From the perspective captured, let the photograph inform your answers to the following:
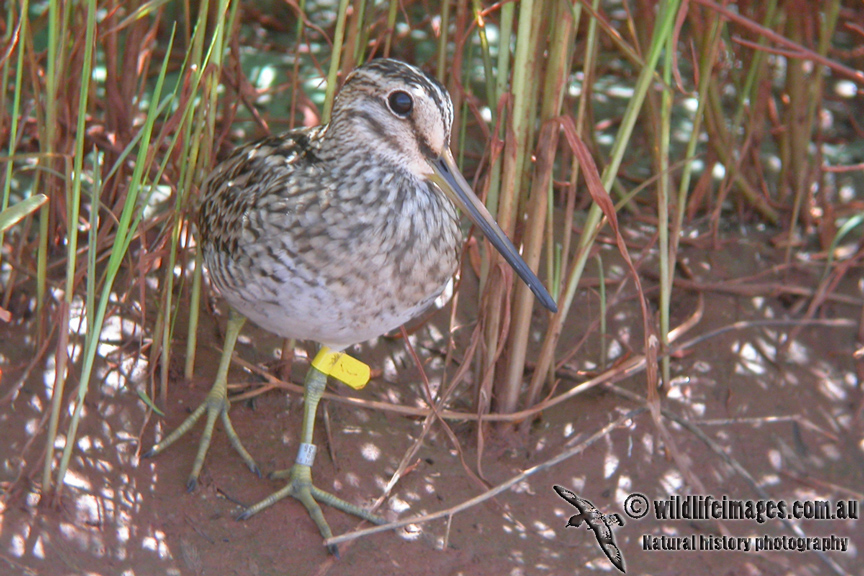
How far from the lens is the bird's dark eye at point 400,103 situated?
1.89 meters

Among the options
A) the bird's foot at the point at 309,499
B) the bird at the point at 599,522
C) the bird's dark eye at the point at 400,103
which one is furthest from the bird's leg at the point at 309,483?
the bird's dark eye at the point at 400,103

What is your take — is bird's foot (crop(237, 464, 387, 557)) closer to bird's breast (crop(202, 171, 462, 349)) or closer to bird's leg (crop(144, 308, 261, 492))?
bird's leg (crop(144, 308, 261, 492))

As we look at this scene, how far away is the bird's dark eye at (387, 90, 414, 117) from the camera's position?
1893 mm

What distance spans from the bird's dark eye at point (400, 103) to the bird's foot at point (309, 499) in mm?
971

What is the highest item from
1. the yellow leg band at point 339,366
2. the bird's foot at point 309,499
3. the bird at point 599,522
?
the yellow leg band at point 339,366

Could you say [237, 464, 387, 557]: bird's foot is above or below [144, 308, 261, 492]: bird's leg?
below

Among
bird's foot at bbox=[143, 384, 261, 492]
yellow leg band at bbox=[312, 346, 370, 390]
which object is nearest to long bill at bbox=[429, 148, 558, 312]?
yellow leg band at bbox=[312, 346, 370, 390]

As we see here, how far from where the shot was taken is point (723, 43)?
305 centimetres

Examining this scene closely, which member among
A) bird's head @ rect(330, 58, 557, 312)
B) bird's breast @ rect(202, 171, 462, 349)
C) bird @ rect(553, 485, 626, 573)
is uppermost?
bird's head @ rect(330, 58, 557, 312)

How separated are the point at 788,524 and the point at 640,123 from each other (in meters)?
1.92

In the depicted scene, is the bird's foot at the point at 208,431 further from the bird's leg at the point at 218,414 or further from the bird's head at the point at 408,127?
the bird's head at the point at 408,127

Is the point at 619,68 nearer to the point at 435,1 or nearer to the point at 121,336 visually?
the point at 435,1

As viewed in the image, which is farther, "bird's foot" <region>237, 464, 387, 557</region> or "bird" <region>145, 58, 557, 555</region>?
"bird's foot" <region>237, 464, 387, 557</region>

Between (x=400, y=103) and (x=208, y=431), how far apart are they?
40.7 inches
